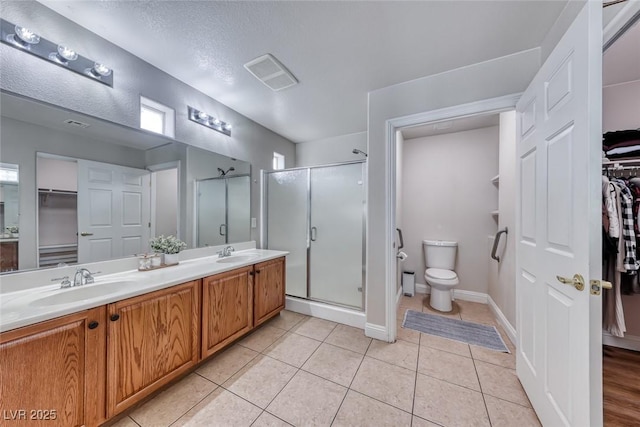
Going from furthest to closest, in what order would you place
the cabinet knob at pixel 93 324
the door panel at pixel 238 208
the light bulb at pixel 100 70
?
the door panel at pixel 238 208 < the light bulb at pixel 100 70 < the cabinet knob at pixel 93 324

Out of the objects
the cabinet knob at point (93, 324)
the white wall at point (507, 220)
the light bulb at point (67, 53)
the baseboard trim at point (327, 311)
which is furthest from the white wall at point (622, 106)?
the light bulb at point (67, 53)

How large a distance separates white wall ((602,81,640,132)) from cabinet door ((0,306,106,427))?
3989 millimetres

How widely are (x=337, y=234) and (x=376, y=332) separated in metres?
1.11

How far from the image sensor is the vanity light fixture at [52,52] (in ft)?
3.90

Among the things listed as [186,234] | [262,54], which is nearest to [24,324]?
[186,234]

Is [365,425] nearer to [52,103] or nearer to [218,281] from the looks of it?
[218,281]

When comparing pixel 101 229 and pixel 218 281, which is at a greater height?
pixel 101 229

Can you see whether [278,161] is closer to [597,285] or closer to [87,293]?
[87,293]

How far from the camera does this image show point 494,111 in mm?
1752

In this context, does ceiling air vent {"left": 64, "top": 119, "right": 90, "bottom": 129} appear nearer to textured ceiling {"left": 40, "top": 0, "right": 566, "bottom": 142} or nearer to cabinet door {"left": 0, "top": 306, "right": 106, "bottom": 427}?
textured ceiling {"left": 40, "top": 0, "right": 566, "bottom": 142}

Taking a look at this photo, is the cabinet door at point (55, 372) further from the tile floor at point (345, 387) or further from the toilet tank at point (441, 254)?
the toilet tank at point (441, 254)

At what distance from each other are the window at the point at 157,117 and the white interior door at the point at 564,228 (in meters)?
2.69

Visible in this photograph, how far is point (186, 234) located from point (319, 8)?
6.89ft

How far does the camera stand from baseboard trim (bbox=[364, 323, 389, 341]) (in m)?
2.11
